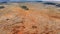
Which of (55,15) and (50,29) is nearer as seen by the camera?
(50,29)

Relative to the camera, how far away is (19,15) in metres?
1.28

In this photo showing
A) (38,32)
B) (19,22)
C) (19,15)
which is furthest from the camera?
(19,15)

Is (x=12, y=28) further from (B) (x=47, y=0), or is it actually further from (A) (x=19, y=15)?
(B) (x=47, y=0)

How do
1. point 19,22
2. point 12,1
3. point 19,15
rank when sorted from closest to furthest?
point 19,22 < point 19,15 < point 12,1

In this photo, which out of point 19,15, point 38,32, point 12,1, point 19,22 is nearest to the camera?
point 38,32

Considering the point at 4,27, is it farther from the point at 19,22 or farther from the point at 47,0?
the point at 47,0

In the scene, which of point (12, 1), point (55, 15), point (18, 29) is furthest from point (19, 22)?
point (12, 1)

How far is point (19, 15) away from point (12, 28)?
29 centimetres

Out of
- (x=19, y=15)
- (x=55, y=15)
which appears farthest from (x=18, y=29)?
(x=55, y=15)

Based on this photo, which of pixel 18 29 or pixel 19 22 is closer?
pixel 18 29

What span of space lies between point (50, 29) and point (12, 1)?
1.04m

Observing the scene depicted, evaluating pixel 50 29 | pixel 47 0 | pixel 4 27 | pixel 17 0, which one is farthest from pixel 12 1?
pixel 50 29

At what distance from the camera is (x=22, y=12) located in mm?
1370

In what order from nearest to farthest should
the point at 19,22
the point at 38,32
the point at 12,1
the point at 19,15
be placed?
the point at 38,32 < the point at 19,22 < the point at 19,15 < the point at 12,1
